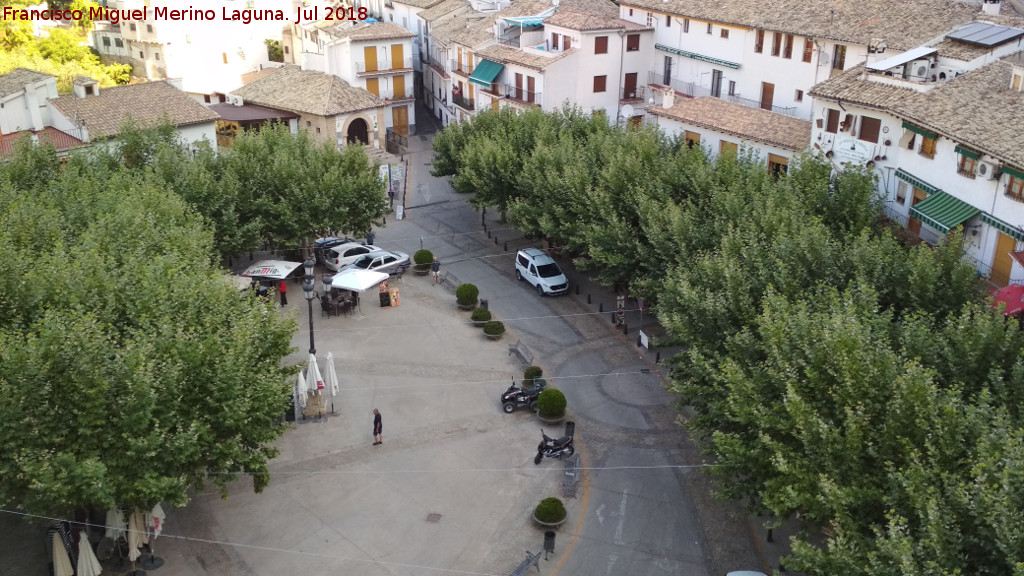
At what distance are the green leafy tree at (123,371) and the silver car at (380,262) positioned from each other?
16890 millimetres

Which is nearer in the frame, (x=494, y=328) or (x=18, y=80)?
(x=494, y=328)

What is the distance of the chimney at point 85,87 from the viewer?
167 feet

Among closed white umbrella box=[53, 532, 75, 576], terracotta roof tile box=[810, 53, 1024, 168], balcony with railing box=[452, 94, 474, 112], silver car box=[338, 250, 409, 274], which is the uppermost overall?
terracotta roof tile box=[810, 53, 1024, 168]

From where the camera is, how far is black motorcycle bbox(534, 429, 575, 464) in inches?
1200

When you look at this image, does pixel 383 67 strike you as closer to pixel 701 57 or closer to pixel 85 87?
pixel 85 87

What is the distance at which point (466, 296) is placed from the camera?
42.7m

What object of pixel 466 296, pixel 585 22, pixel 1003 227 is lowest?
pixel 466 296

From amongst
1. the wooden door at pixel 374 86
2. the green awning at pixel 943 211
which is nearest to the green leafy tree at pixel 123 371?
the green awning at pixel 943 211

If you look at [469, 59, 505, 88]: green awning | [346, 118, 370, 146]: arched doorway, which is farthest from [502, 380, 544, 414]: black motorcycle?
[346, 118, 370, 146]: arched doorway

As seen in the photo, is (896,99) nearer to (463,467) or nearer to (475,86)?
(463,467)

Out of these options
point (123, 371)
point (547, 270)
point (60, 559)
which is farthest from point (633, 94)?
point (60, 559)

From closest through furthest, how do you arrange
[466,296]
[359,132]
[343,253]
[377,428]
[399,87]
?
1. [377,428]
2. [466,296]
3. [343,253]
4. [359,132]
5. [399,87]

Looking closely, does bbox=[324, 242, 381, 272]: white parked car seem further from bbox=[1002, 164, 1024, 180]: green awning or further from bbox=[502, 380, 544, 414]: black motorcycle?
bbox=[1002, 164, 1024, 180]: green awning

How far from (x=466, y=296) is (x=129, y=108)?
957 inches
